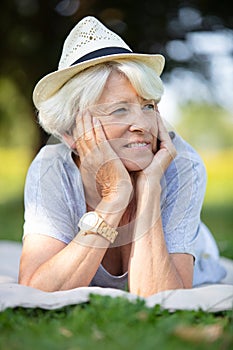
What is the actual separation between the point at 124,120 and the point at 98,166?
Answer: 255mm

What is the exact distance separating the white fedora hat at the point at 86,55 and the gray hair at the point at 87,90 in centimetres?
4

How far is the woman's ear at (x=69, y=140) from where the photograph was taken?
3346mm

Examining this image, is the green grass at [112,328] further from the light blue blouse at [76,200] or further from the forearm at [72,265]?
the light blue blouse at [76,200]

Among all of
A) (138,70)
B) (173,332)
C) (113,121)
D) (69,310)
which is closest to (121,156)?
(113,121)

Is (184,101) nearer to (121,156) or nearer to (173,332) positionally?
(121,156)

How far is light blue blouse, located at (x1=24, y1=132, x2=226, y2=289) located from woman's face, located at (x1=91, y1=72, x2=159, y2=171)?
0.71 ft

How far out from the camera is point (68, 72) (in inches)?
126

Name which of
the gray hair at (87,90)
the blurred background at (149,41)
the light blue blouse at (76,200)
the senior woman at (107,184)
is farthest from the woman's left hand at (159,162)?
the blurred background at (149,41)

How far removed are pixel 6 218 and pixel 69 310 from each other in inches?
272

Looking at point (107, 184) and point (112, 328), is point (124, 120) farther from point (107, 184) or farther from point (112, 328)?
point (112, 328)

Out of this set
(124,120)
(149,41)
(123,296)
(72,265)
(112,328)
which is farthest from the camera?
(149,41)

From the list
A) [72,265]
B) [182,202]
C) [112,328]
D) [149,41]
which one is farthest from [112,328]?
[149,41]

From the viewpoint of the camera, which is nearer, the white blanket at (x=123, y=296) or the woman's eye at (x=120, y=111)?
the white blanket at (x=123, y=296)

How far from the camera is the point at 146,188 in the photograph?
10.3ft
